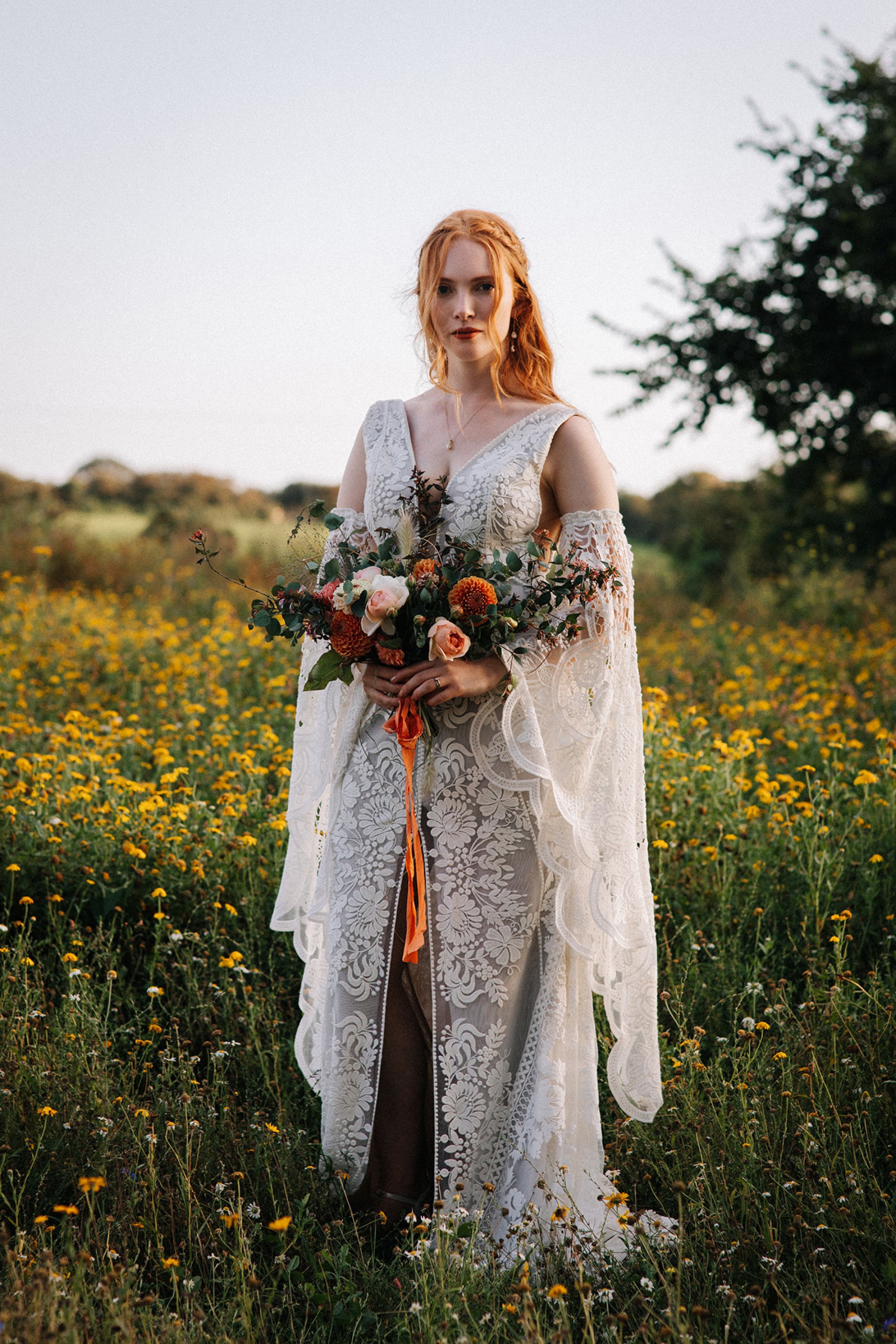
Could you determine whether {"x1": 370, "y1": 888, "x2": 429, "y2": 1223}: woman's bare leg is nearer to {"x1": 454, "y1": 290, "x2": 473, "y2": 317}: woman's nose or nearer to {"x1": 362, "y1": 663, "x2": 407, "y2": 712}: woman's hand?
{"x1": 362, "y1": 663, "x2": 407, "y2": 712}: woman's hand

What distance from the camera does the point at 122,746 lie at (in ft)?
17.4

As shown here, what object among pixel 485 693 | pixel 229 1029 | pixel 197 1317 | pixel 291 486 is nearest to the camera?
pixel 197 1317

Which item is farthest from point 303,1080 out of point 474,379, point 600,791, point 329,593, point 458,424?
point 474,379

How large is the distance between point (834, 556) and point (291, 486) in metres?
9.92

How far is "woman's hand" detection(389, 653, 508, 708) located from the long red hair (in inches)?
30.8

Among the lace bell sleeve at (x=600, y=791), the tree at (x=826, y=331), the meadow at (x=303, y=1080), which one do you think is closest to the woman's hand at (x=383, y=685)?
the lace bell sleeve at (x=600, y=791)

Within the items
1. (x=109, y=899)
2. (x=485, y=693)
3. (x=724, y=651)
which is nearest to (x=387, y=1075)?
(x=485, y=693)

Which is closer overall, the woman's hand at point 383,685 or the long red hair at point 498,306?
the woman's hand at point 383,685

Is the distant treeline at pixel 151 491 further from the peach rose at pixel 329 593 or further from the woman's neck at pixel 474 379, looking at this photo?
the peach rose at pixel 329 593

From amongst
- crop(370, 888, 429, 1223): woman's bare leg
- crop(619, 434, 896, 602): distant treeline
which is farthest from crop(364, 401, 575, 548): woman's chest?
crop(619, 434, 896, 602): distant treeline

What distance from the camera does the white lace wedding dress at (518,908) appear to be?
262 centimetres

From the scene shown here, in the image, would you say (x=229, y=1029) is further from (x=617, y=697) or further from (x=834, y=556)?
(x=834, y=556)

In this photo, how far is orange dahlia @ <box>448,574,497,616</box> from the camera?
2.39m

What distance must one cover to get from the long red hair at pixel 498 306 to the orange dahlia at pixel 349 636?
810 mm
